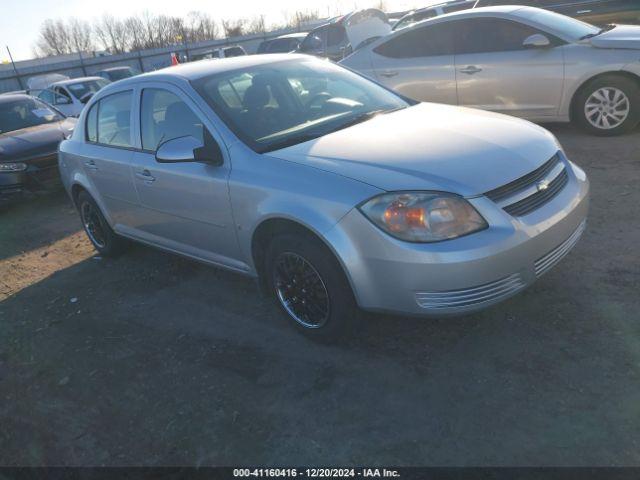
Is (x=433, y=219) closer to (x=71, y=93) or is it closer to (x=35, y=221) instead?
(x=35, y=221)

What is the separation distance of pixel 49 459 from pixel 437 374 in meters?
2.09

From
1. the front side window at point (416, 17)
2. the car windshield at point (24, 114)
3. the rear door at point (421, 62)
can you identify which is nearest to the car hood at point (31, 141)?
the car windshield at point (24, 114)

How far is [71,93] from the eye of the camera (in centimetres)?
1473

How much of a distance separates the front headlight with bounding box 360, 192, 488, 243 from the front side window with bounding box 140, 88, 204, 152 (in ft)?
4.99

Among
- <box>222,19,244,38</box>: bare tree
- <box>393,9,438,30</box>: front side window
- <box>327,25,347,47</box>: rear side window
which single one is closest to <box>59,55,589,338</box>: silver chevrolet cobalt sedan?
<box>327,25,347,47</box>: rear side window

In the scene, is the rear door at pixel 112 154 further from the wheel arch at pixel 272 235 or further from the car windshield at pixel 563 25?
the car windshield at pixel 563 25

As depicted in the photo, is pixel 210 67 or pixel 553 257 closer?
pixel 553 257

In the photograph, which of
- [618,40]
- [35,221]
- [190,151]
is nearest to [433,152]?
[190,151]

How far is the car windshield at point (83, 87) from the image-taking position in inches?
582

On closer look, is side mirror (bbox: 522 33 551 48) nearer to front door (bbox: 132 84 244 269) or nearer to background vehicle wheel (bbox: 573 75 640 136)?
background vehicle wheel (bbox: 573 75 640 136)

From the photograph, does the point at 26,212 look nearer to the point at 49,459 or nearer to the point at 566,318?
the point at 49,459

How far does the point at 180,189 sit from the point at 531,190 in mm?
2295

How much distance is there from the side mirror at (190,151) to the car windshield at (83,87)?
41.2ft

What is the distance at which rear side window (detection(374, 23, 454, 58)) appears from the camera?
720 centimetres
